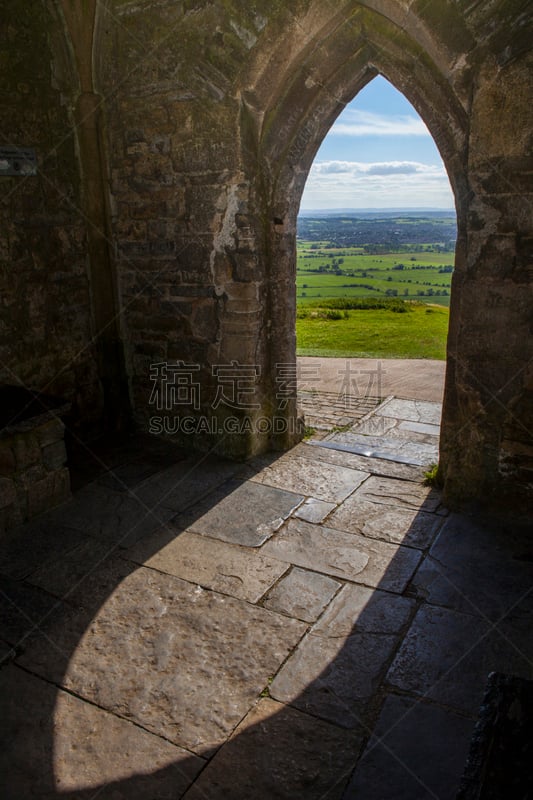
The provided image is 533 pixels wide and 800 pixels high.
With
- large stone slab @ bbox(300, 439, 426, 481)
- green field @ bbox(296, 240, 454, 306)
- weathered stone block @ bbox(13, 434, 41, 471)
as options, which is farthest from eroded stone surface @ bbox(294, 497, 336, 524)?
green field @ bbox(296, 240, 454, 306)

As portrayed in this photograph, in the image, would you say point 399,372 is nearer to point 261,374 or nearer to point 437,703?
point 261,374

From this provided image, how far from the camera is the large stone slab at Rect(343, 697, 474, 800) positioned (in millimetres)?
1789

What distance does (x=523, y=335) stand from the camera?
3174 mm

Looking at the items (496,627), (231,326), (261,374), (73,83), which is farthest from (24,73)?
(496,627)

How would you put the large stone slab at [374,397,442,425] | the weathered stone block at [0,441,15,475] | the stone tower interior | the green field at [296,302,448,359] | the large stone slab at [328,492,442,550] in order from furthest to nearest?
the green field at [296,302,448,359]
the large stone slab at [374,397,442,425]
the large stone slab at [328,492,442,550]
the weathered stone block at [0,441,15,475]
the stone tower interior

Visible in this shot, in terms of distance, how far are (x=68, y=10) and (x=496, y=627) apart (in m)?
4.99

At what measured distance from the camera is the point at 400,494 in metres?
3.90

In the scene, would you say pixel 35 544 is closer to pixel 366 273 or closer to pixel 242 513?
pixel 242 513

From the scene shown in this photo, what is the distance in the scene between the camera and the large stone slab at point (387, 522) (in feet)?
11.0

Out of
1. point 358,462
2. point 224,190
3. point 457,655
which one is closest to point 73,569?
point 457,655

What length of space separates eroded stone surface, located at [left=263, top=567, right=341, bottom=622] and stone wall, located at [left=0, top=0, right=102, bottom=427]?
2.59 metres

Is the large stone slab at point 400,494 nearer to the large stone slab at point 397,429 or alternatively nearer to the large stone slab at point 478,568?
the large stone slab at point 478,568

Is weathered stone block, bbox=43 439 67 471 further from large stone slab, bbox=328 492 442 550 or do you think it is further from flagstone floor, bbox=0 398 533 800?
large stone slab, bbox=328 492 442 550

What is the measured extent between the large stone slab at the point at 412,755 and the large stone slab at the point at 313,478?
1805 mm
